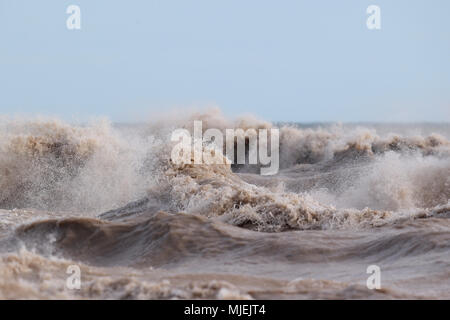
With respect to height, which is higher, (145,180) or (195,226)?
(195,226)

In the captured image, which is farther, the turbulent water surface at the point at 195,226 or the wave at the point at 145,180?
the wave at the point at 145,180

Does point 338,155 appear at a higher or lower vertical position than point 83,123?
lower

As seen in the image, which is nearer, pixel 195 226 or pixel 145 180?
pixel 195 226

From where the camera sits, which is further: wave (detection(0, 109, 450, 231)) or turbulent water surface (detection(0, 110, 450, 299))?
wave (detection(0, 109, 450, 231))

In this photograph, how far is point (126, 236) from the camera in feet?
21.3

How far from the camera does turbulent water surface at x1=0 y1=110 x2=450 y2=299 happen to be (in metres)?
4.37

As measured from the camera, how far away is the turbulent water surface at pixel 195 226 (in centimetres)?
437

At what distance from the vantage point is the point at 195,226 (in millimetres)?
6617

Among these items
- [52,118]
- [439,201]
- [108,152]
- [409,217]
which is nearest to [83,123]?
[52,118]
